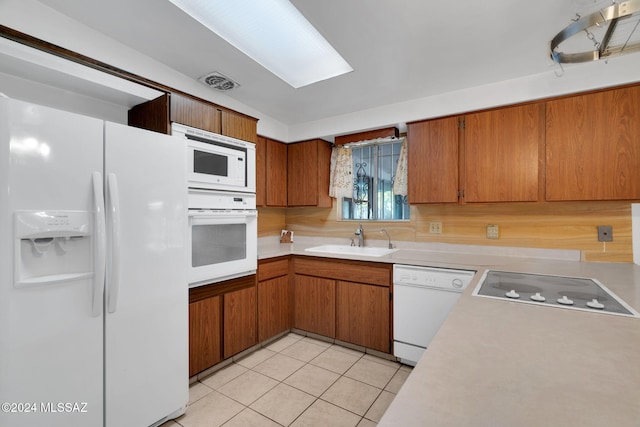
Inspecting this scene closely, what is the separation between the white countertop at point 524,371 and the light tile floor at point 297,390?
116 centimetres

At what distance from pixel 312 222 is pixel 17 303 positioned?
2.67 metres

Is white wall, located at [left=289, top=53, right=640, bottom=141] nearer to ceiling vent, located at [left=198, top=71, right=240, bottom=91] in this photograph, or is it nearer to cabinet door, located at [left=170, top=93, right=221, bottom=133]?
ceiling vent, located at [left=198, top=71, right=240, bottom=91]

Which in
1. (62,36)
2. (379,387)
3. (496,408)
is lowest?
(379,387)

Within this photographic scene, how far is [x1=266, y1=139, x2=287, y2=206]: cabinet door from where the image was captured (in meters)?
3.18

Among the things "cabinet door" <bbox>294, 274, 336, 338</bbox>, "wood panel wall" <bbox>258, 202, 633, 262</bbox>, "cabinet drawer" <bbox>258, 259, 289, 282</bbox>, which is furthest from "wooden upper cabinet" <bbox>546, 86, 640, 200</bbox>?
"cabinet drawer" <bbox>258, 259, 289, 282</bbox>

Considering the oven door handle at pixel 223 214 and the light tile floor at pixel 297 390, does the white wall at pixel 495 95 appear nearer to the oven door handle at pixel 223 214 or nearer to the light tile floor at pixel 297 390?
the oven door handle at pixel 223 214

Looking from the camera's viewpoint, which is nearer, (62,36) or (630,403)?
(630,403)

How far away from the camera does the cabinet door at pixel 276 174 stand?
3180 millimetres

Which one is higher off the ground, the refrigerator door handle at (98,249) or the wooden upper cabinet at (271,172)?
the wooden upper cabinet at (271,172)

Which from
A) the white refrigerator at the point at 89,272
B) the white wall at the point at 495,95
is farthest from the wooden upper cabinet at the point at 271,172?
the white refrigerator at the point at 89,272

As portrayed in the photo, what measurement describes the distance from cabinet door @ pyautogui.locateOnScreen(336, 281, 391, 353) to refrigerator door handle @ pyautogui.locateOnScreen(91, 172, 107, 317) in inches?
71.5

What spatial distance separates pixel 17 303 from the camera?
45.1 inches

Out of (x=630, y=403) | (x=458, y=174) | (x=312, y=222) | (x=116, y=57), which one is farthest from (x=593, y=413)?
(x=312, y=222)

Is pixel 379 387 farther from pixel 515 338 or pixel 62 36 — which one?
pixel 62 36
